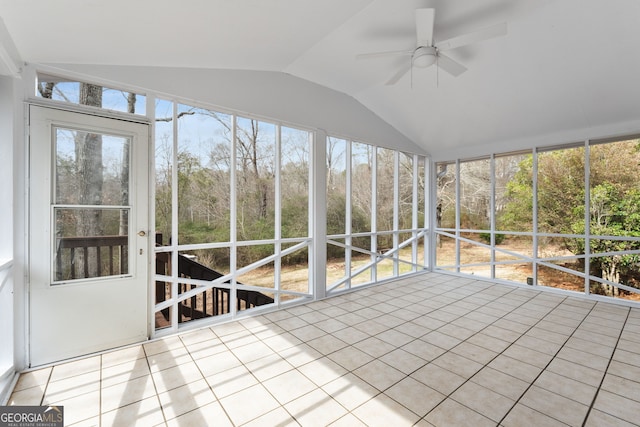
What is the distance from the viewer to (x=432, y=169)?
19.4ft

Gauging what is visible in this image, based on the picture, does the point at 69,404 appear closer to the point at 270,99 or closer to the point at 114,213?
the point at 114,213

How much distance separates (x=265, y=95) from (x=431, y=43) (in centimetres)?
193

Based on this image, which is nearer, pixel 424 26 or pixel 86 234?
pixel 424 26

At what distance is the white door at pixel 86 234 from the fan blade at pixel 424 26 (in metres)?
2.68

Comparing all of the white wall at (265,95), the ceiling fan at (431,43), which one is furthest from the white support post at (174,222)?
the ceiling fan at (431,43)

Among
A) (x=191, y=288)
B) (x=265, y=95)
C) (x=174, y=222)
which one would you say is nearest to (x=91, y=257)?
(x=174, y=222)

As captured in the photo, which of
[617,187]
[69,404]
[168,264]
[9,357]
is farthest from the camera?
[617,187]

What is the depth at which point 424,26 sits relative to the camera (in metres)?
2.41

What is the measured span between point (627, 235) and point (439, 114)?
333 cm

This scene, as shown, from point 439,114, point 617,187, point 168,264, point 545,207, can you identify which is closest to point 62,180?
point 168,264

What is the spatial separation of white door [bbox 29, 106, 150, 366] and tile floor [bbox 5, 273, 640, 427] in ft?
0.87

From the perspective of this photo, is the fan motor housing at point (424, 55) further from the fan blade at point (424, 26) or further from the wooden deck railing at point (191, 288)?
the wooden deck railing at point (191, 288)

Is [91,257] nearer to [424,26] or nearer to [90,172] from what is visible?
[90,172]

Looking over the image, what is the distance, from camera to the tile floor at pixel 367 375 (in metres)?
1.81
